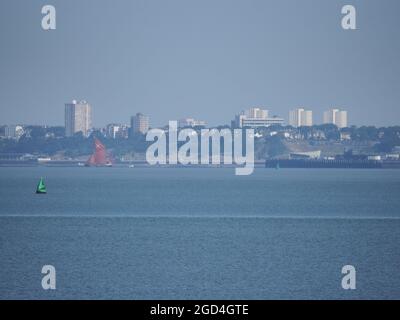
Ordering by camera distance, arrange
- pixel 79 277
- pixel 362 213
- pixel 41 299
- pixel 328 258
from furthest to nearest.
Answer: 1. pixel 362 213
2. pixel 328 258
3. pixel 79 277
4. pixel 41 299

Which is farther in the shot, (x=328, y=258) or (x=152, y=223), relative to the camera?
(x=152, y=223)

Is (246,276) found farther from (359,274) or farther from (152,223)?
(152,223)

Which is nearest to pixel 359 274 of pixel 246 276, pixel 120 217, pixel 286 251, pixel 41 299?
pixel 246 276

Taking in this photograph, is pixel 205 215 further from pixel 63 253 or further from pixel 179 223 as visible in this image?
pixel 63 253

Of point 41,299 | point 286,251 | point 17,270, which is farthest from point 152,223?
point 41,299

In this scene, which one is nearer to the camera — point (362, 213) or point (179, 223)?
point (179, 223)
